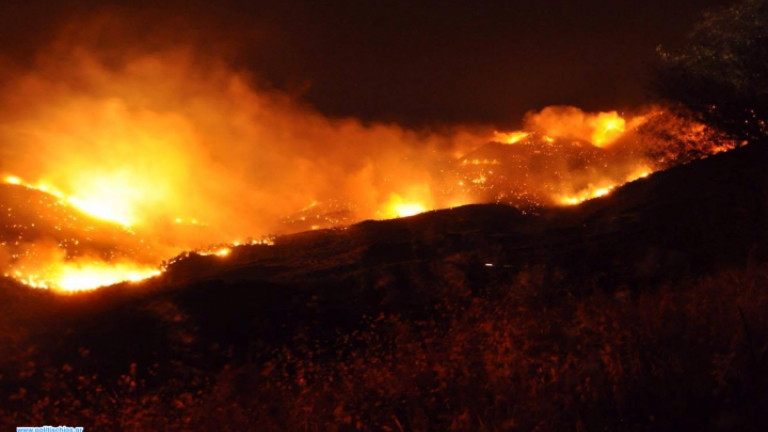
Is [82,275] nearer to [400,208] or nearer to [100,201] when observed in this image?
[100,201]

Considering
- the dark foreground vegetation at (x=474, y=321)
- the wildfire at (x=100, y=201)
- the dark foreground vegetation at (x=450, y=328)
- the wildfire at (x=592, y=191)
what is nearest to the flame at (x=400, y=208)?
the wildfire at (x=592, y=191)

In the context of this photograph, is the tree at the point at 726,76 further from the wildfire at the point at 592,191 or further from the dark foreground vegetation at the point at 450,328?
the wildfire at the point at 592,191

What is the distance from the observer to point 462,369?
7348 mm

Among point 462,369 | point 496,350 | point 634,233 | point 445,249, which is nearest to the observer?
point 462,369

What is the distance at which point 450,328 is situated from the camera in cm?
1008

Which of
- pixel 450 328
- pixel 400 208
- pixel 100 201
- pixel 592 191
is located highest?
pixel 100 201

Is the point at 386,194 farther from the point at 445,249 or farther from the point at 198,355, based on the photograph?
the point at 198,355

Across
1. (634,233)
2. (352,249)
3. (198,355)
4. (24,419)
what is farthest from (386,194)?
(24,419)

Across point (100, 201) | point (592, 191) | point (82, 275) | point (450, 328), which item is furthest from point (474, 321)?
point (592, 191)

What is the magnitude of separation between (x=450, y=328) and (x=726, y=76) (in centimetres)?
1242

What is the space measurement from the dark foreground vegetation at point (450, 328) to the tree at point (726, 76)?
49.3 inches

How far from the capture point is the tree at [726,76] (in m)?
16.6

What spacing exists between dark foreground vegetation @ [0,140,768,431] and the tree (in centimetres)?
125

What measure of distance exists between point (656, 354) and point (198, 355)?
37.7ft
